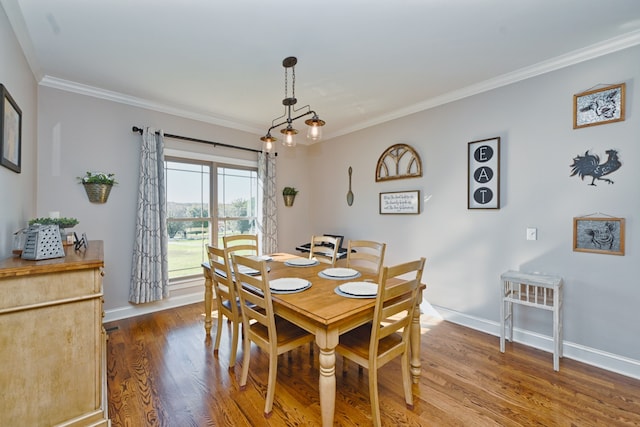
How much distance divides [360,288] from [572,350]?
2.05 metres

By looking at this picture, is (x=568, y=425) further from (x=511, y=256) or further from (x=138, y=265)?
(x=138, y=265)

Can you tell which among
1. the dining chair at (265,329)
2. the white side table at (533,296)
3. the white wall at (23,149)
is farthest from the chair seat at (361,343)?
the white wall at (23,149)

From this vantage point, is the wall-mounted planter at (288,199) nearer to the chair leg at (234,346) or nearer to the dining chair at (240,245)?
the dining chair at (240,245)

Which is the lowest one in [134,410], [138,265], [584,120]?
[134,410]

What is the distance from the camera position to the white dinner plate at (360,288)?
1.74m

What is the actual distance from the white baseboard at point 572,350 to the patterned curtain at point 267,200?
282 centimetres

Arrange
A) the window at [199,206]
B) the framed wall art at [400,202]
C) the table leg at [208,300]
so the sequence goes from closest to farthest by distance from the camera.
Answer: the table leg at [208,300] < the framed wall art at [400,202] < the window at [199,206]

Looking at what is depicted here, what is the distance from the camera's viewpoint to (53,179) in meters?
2.79

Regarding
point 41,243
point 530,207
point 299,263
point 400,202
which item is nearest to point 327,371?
point 299,263

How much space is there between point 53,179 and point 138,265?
3.91 ft

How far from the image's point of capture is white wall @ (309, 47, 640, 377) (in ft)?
6.98

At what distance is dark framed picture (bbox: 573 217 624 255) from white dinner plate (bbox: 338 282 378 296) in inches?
73.3

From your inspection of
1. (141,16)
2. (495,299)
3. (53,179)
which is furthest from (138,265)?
(495,299)

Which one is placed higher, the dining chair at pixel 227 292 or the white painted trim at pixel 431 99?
the white painted trim at pixel 431 99
